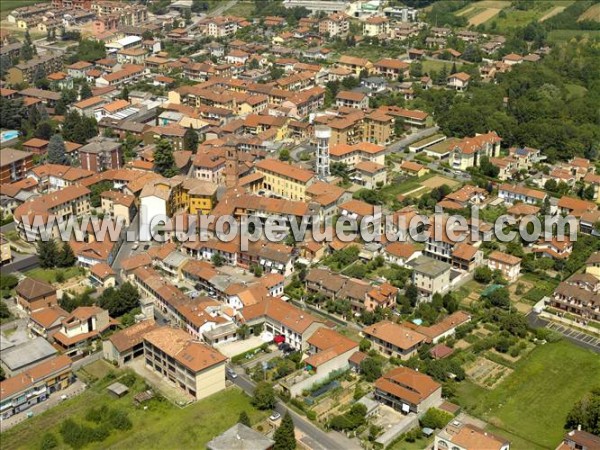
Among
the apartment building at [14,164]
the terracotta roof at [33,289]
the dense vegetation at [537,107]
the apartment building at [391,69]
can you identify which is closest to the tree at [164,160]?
the apartment building at [14,164]

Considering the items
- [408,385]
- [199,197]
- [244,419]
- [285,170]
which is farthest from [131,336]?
[285,170]

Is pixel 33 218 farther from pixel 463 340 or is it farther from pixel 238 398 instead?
pixel 463 340

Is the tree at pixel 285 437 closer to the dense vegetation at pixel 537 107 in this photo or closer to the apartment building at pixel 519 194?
the apartment building at pixel 519 194

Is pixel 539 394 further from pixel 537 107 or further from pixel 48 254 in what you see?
pixel 537 107

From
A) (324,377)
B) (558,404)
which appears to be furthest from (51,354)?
(558,404)

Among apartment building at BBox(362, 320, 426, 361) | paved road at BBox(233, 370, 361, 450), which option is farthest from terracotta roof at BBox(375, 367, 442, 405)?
paved road at BBox(233, 370, 361, 450)

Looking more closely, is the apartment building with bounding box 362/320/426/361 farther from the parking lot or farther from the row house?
the row house
